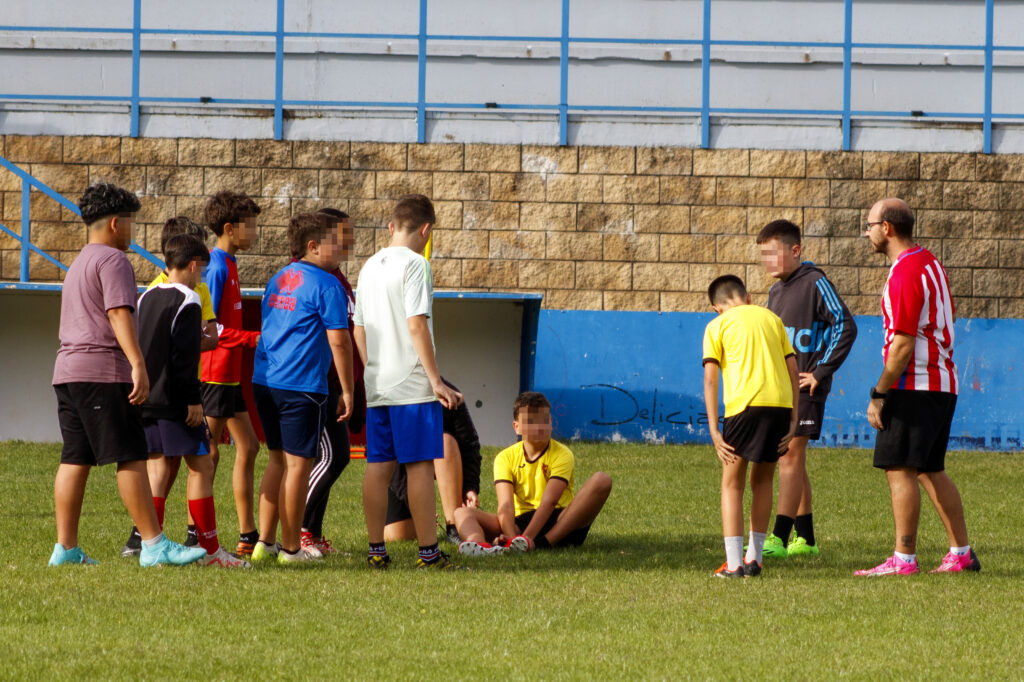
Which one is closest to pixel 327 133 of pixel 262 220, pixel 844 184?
pixel 262 220

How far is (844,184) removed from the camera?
15.7 meters

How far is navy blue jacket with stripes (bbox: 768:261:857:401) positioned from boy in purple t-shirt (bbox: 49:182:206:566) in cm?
348

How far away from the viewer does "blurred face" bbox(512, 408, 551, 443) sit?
22.8 feet

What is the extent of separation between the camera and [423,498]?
5984 mm

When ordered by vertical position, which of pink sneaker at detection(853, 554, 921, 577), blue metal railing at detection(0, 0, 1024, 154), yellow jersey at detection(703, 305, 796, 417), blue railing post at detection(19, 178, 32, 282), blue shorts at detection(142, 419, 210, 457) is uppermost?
blue metal railing at detection(0, 0, 1024, 154)

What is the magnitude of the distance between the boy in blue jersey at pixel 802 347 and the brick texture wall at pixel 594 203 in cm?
852

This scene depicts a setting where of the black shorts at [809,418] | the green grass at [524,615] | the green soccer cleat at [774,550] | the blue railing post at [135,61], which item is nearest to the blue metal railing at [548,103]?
the blue railing post at [135,61]

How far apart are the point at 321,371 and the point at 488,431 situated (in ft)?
29.0

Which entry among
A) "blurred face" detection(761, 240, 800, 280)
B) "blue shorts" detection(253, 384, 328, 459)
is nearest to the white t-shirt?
"blue shorts" detection(253, 384, 328, 459)

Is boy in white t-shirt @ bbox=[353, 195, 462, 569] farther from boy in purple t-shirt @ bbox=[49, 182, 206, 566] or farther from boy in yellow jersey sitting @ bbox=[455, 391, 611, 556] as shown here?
boy in purple t-shirt @ bbox=[49, 182, 206, 566]

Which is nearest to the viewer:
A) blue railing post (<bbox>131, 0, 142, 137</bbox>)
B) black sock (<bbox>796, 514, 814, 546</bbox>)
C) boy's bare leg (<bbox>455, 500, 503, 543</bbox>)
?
boy's bare leg (<bbox>455, 500, 503, 543</bbox>)

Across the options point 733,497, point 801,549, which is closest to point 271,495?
point 733,497

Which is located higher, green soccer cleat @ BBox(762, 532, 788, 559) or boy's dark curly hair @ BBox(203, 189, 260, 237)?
boy's dark curly hair @ BBox(203, 189, 260, 237)

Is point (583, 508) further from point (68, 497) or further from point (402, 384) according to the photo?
point (68, 497)
